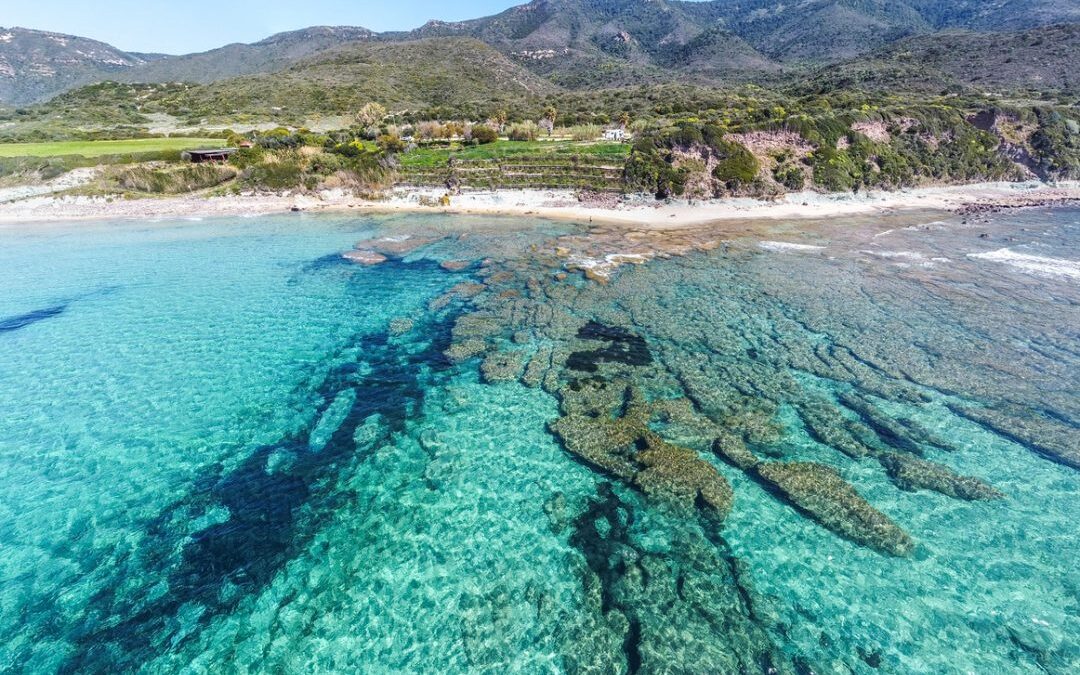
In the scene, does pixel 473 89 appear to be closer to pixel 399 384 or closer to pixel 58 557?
pixel 399 384

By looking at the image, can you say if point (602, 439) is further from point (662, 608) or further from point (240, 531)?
point (240, 531)

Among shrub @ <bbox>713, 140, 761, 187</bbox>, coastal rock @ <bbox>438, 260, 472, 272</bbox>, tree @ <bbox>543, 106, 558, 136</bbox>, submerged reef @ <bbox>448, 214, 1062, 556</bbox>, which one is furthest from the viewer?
tree @ <bbox>543, 106, 558, 136</bbox>

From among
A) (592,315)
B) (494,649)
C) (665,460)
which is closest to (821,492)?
(665,460)

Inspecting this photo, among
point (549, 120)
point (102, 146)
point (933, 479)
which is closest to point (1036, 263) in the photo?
point (933, 479)

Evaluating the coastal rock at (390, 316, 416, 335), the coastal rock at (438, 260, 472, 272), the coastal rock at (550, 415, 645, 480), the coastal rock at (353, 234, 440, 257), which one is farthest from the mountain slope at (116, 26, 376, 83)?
the coastal rock at (550, 415, 645, 480)

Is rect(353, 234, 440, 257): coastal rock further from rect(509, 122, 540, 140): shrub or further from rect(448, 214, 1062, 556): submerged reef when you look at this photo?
rect(509, 122, 540, 140): shrub

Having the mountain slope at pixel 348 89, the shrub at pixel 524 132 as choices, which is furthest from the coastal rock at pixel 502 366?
the mountain slope at pixel 348 89
